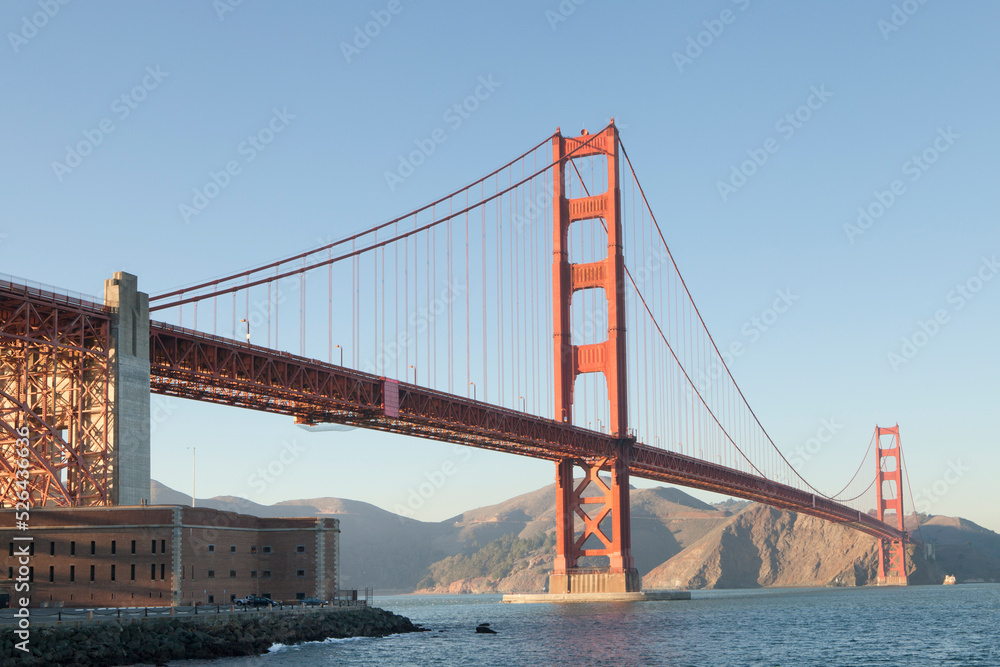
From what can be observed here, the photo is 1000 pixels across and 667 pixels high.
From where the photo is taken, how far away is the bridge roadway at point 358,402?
6150cm

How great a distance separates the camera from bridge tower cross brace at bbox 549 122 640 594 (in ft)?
314

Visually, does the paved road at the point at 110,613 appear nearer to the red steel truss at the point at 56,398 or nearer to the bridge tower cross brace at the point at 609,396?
the red steel truss at the point at 56,398

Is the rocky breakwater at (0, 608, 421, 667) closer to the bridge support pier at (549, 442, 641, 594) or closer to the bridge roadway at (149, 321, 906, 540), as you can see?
the bridge roadway at (149, 321, 906, 540)

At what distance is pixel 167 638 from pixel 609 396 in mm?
57114

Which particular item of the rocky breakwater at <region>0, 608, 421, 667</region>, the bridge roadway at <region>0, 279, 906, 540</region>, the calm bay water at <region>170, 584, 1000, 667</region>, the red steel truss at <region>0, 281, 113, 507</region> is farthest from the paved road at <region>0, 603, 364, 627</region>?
the bridge roadway at <region>0, 279, 906, 540</region>

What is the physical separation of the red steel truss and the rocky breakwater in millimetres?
9798

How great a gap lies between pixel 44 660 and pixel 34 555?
1351 cm

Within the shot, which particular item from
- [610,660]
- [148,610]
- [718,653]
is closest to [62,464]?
[148,610]

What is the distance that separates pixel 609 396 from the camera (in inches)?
3809

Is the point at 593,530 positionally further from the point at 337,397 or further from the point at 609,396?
the point at 337,397

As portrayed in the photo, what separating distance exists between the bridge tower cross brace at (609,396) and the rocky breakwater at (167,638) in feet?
133

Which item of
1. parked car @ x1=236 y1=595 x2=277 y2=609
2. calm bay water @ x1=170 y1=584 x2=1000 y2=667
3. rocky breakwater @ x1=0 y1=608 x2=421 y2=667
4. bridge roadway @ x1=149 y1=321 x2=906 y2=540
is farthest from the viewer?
bridge roadway @ x1=149 y1=321 x2=906 y2=540

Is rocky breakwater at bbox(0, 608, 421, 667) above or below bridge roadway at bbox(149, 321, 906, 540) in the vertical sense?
below

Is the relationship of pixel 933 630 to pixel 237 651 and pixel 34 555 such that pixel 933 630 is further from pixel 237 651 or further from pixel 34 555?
pixel 34 555
